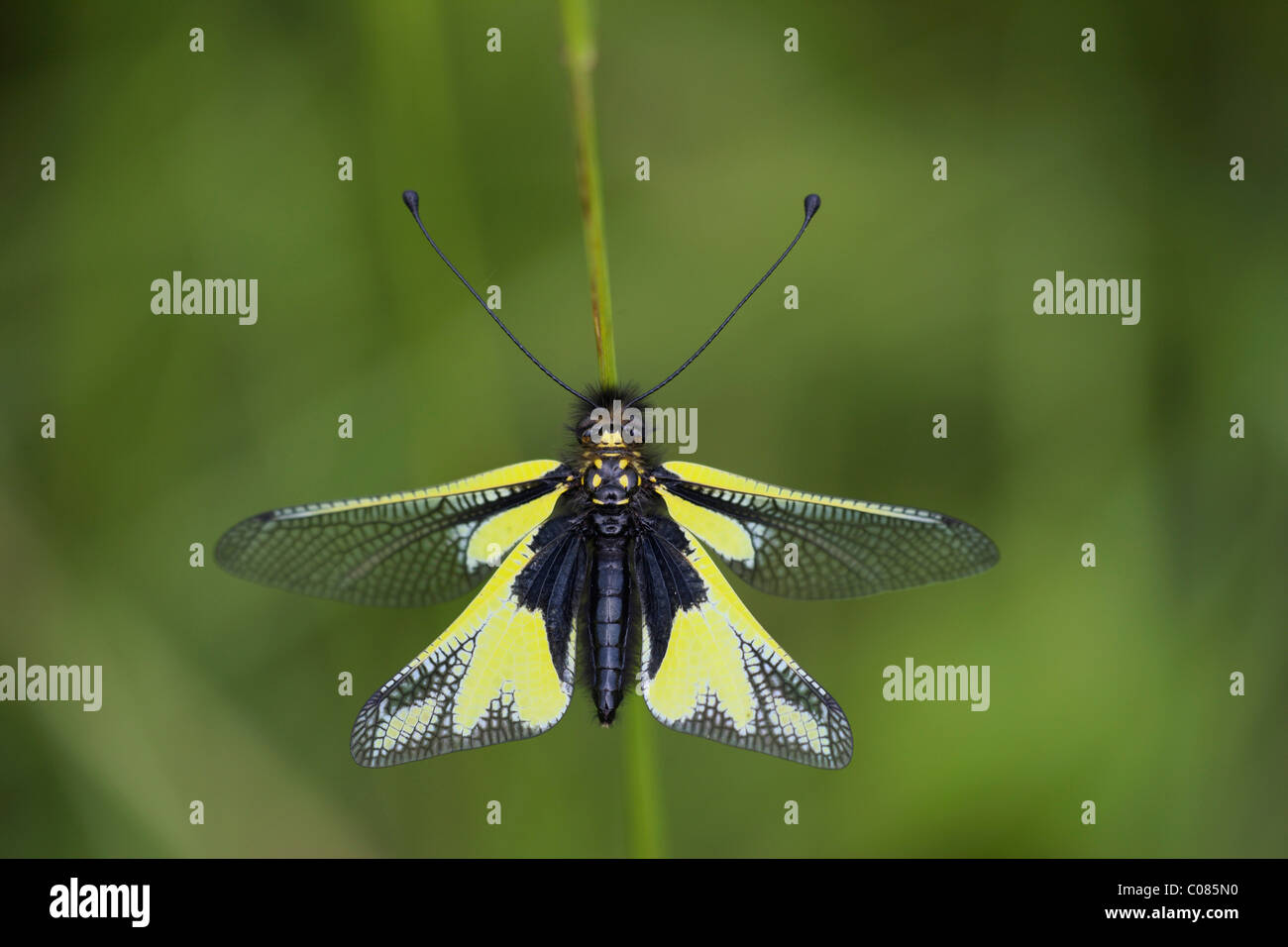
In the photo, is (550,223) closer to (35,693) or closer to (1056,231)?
(1056,231)

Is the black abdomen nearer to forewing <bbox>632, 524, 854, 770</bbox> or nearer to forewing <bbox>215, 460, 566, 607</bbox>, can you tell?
forewing <bbox>632, 524, 854, 770</bbox>

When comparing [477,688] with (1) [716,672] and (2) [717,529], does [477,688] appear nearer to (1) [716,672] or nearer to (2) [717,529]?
(1) [716,672]

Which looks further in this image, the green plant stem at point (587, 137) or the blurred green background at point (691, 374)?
the blurred green background at point (691, 374)

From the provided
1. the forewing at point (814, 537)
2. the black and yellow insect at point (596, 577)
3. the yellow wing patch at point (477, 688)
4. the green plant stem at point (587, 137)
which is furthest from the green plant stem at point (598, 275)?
the forewing at point (814, 537)

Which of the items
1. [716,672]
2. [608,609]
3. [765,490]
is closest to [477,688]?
[608,609]

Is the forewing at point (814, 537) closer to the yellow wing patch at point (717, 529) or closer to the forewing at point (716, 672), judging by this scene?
the yellow wing patch at point (717, 529)

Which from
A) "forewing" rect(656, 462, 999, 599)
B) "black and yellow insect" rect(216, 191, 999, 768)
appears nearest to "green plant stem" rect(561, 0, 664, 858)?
"black and yellow insect" rect(216, 191, 999, 768)
